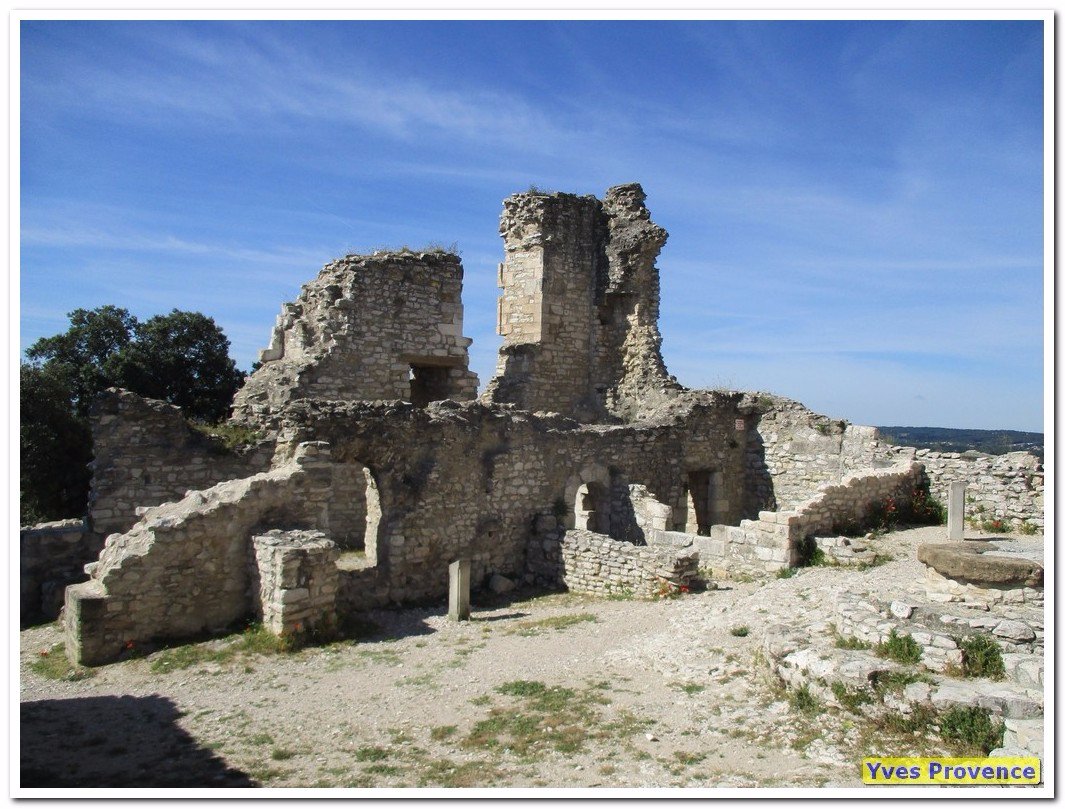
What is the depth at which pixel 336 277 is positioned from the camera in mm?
16984

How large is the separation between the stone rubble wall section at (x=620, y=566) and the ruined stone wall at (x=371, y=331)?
596 cm

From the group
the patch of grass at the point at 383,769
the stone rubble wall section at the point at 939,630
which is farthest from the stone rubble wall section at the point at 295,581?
the stone rubble wall section at the point at 939,630

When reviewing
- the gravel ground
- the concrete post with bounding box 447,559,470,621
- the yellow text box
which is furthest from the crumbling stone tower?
the yellow text box

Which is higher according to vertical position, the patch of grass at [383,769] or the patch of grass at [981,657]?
the patch of grass at [981,657]

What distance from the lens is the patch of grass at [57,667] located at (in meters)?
8.82

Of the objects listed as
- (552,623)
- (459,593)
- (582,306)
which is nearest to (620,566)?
(552,623)

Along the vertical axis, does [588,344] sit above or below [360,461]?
above

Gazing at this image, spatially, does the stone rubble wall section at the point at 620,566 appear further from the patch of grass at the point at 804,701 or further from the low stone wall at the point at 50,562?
the low stone wall at the point at 50,562

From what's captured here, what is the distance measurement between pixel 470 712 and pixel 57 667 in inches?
200

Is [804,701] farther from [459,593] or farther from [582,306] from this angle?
[582,306]

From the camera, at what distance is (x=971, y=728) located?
6.26 m

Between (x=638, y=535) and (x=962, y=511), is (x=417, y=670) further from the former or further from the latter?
(x=962, y=511)
